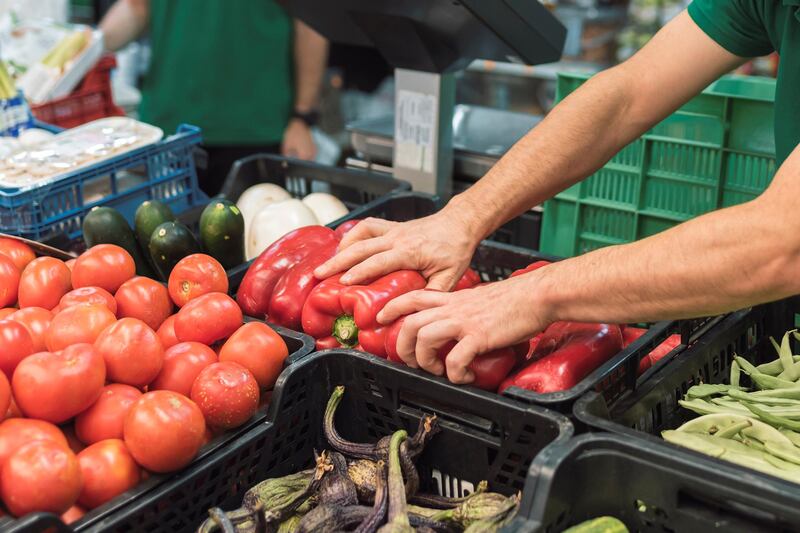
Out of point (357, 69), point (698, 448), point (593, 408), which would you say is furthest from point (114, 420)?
point (357, 69)

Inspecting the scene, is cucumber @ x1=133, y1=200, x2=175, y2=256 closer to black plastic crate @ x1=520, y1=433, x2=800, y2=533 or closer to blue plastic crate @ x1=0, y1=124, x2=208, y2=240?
blue plastic crate @ x1=0, y1=124, x2=208, y2=240

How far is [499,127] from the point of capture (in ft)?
10.0

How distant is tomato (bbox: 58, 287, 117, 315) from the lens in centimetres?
179

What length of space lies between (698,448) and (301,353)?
766mm

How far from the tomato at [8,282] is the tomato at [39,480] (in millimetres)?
677

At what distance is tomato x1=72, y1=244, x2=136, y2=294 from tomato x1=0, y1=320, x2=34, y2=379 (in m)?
0.31

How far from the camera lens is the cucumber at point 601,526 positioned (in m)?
1.31

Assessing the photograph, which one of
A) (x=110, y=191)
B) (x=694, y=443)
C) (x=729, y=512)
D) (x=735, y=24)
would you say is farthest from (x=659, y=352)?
(x=110, y=191)

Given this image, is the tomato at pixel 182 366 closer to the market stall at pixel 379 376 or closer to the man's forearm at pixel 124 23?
the market stall at pixel 379 376

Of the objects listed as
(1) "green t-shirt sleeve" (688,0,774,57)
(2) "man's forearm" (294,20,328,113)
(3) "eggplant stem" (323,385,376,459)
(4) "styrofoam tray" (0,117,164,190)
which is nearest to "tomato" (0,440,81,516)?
(3) "eggplant stem" (323,385,376,459)

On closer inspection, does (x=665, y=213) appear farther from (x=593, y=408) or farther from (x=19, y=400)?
(x=19, y=400)

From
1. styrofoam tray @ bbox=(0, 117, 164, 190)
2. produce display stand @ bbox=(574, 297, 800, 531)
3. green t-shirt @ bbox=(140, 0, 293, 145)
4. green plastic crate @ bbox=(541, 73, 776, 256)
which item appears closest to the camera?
produce display stand @ bbox=(574, 297, 800, 531)

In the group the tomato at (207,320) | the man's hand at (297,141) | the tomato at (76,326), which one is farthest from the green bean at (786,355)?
the man's hand at (297,141)

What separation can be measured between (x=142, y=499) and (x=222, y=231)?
0.97 m
